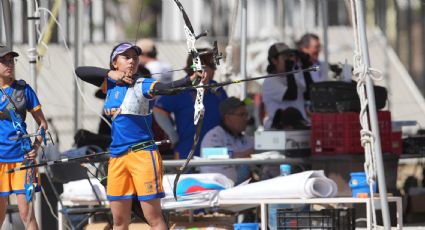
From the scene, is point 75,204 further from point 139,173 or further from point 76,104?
point 76,104

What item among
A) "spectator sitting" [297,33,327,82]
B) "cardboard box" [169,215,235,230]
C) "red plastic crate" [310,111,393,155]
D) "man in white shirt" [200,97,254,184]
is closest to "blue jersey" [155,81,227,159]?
"man in white shirt" [200,97,254,184]

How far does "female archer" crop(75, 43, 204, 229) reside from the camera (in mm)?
7406

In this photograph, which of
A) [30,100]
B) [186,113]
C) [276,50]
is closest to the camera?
[30,100]

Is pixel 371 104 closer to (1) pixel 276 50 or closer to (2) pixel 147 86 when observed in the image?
(2) pixel 147 86

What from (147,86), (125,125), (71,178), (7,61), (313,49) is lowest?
(71,178)

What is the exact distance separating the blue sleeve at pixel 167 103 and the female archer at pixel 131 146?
2372 millimetres

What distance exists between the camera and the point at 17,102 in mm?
8070

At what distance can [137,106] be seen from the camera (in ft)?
24.4

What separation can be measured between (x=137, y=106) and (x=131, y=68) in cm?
27

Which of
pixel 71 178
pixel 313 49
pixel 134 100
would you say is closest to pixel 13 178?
pixel 71 178

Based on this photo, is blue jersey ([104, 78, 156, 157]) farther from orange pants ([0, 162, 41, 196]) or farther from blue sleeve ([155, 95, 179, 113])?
blue sleeve ([155, 95, 179, 113])

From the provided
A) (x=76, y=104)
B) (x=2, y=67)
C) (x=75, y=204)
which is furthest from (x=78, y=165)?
(x=76, y=104)

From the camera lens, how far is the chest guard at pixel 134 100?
7430 millimetres

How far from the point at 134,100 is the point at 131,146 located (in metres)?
0.30
